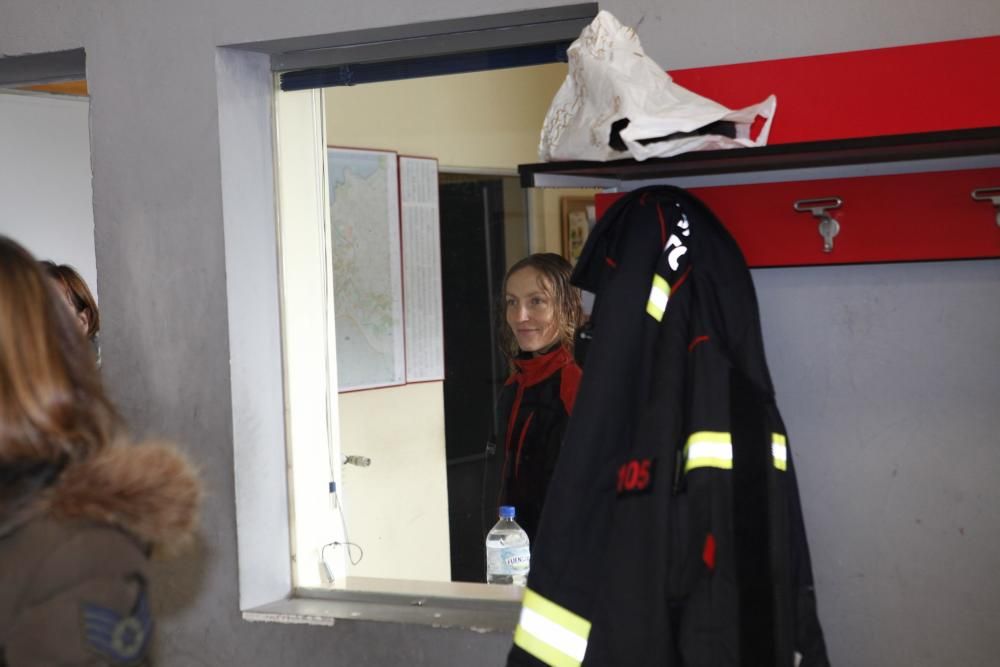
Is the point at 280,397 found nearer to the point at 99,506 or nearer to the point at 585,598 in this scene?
the point at 585,598

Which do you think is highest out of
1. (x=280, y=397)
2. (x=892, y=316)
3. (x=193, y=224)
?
(x=193, y=224)

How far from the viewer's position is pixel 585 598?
1901 mm

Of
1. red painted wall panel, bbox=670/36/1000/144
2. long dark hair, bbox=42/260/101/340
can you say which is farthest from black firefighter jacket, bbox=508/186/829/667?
long dark hair, bbox=42/260/101/340

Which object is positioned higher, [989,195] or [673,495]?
[989,195]

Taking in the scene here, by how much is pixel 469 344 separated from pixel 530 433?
0.33 m

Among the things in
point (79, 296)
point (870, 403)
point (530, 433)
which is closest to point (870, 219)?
point (870, 403)

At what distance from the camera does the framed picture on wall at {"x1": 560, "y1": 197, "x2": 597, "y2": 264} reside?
2.73 meters

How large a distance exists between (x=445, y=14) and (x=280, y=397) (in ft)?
3.55

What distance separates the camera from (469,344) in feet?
9.53

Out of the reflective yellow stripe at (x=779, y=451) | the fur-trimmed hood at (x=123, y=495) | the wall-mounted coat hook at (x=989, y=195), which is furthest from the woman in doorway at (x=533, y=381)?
the fur-trimmed hood at (x=123, y=495)

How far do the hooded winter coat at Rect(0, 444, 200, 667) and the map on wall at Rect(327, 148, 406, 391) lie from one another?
1.59 meters

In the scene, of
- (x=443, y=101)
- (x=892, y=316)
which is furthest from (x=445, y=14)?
(x=892, y=316)

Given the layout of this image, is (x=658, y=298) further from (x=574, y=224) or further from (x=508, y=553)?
(x=508, y=553)

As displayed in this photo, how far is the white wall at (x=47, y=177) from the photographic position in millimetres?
4012
